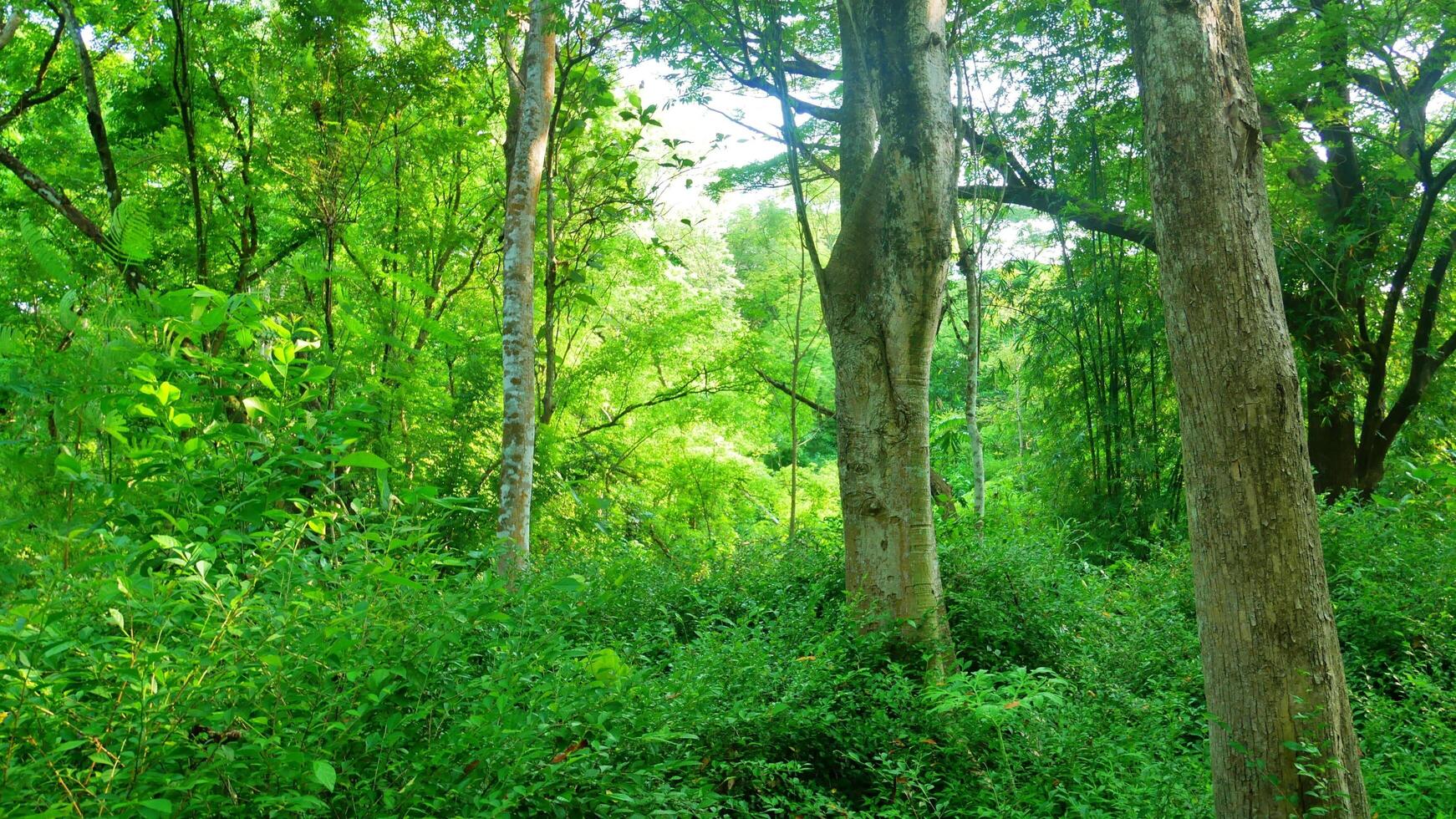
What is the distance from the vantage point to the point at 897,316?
4953 millimetres

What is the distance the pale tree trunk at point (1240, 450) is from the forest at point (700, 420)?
14 mm

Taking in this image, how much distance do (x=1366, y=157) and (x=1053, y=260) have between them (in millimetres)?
3570

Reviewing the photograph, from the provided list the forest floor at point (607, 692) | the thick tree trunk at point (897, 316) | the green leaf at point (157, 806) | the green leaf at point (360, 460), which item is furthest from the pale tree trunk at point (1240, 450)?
the green leaf at point (157, 806)

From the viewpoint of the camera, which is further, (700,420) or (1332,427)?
(700,420)

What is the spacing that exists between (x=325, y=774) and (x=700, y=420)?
1215 centimetres

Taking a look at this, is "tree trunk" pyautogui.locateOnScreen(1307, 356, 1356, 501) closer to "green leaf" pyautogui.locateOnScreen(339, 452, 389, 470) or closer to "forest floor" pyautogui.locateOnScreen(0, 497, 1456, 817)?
"forest floor" pyautogui.locateOnScreen(0, 497, 1456, 817)

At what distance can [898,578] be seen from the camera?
4.85m

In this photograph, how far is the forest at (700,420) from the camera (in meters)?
2.11

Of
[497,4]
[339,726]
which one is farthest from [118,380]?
[497,4]

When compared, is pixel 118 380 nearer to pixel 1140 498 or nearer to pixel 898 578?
pixel 898 578

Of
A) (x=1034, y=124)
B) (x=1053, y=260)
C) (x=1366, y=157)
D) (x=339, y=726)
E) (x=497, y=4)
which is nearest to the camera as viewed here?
(x=339, y=726)

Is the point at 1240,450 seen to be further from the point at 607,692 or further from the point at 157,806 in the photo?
the point at 157,806

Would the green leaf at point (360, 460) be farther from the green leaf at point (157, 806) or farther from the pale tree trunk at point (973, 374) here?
the pale tree trunk at point (973, 374)

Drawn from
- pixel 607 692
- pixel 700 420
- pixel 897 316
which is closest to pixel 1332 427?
pixel 897 316
